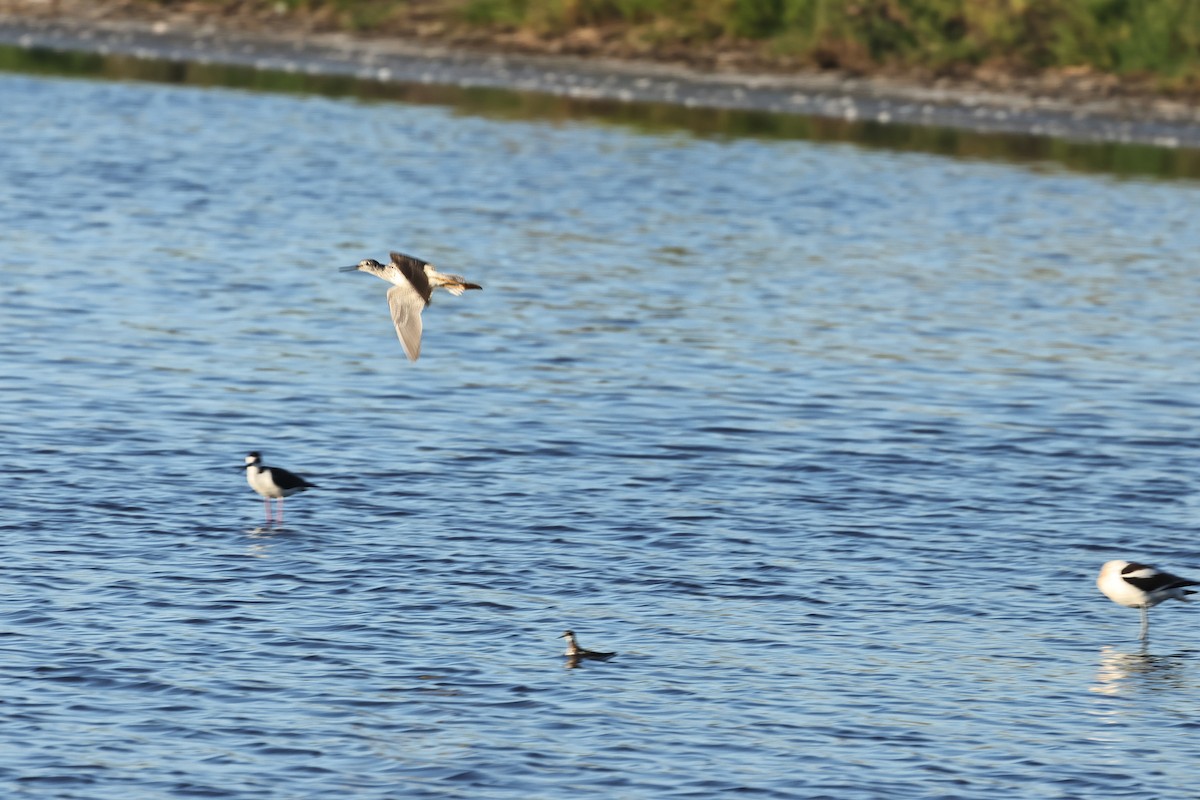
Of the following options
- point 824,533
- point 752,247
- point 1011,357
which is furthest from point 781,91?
point 824,533

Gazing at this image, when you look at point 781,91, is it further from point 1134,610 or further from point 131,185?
point 1134,610

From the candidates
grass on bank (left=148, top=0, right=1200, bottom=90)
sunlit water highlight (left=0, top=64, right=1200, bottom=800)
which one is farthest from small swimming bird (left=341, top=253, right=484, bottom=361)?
grass on bank (left=148, top=0, right=1200, bottom=90)

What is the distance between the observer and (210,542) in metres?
17.4

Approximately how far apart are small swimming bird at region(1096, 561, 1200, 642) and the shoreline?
32349 mm

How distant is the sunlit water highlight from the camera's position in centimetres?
1340

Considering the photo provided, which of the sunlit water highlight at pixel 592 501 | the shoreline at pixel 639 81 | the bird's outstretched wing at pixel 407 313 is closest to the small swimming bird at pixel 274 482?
the sunlit water highlight at pixel 592 501

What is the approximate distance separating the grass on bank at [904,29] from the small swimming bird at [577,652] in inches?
1567

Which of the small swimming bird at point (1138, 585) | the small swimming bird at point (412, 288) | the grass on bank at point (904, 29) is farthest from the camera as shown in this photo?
the grass on bank at point (904, 29)

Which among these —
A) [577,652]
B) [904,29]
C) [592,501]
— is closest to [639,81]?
[904,29]

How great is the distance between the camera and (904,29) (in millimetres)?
53594

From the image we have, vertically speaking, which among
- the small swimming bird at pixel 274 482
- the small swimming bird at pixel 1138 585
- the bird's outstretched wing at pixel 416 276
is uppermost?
the bird's outstretched wing at pixel 416 276

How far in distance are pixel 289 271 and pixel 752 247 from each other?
9119mm

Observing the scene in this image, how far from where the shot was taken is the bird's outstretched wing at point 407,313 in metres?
15.1

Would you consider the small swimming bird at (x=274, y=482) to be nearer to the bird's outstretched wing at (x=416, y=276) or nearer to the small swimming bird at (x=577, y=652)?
the bird's outstretched wing at (x=416, y=276)
